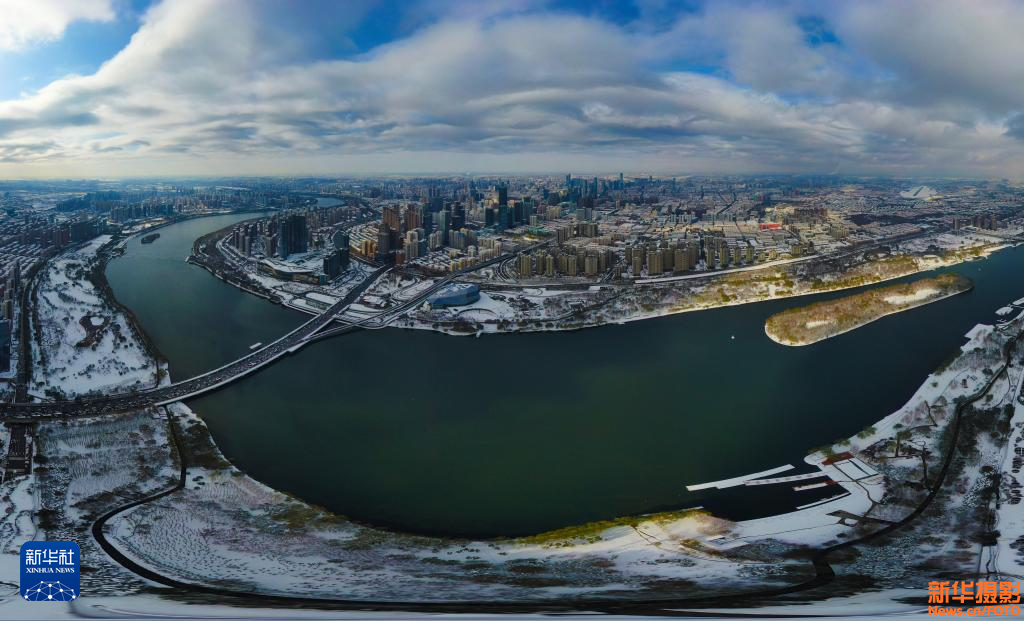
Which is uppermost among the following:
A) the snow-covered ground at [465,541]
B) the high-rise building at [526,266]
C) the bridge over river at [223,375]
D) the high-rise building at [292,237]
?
the high-rise building at [292,237]

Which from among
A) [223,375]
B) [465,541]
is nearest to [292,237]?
[223,375]

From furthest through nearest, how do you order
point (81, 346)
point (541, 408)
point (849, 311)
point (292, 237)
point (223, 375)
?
point (292, 237) → point (849, 311) → point (81, 346) → point (223, 375) → point (541, 408)

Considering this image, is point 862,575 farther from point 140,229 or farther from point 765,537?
point 140,229

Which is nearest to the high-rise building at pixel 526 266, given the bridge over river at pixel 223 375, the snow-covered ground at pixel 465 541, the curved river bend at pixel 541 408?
the bridge over river at pixel 223 375

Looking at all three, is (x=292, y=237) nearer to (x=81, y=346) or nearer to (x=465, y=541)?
(x=81, y=346)

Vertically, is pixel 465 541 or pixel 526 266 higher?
pixel 526 266

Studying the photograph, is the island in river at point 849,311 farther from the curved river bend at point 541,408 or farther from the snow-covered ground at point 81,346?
the snow-covered ground at point 81,346
